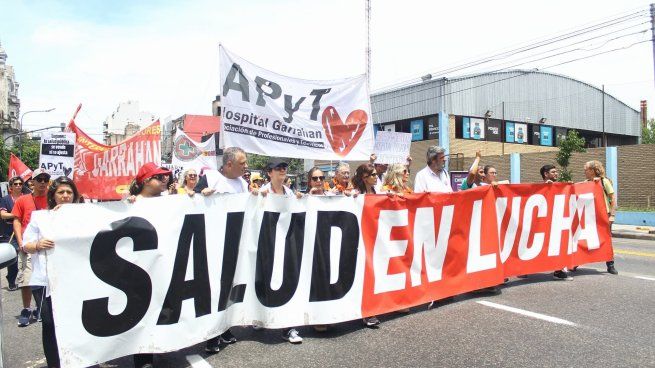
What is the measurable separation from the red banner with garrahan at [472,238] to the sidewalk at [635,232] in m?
8.01

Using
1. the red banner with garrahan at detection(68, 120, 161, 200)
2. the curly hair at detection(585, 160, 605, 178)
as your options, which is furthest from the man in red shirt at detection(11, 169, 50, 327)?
the curly hair at detection(585, 160, 605, 178)

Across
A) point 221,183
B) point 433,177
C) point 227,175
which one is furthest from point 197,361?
point 433,177

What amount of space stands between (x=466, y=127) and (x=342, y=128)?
28.1m

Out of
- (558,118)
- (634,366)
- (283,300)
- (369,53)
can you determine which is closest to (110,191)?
(283,300)

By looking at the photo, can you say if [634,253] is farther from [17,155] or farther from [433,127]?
[17,155]

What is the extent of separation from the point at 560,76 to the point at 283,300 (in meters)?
40.8

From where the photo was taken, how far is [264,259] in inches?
179

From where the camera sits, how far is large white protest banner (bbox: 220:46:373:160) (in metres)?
5.89

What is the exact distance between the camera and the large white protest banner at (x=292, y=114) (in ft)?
19.3

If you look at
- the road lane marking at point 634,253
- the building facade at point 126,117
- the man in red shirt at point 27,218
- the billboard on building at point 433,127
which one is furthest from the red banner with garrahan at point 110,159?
the building facade at point 126,117

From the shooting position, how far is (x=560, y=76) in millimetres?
39250

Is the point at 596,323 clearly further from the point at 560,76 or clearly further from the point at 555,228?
the point at 560,76

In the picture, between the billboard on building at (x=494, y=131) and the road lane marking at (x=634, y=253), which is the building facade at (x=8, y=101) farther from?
the road lane marking at (x=634, y=253)

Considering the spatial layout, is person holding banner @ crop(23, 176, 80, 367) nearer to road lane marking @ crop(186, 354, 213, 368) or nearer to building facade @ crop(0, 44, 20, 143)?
road lane marking @ crop(186, 354, 213, 368)
